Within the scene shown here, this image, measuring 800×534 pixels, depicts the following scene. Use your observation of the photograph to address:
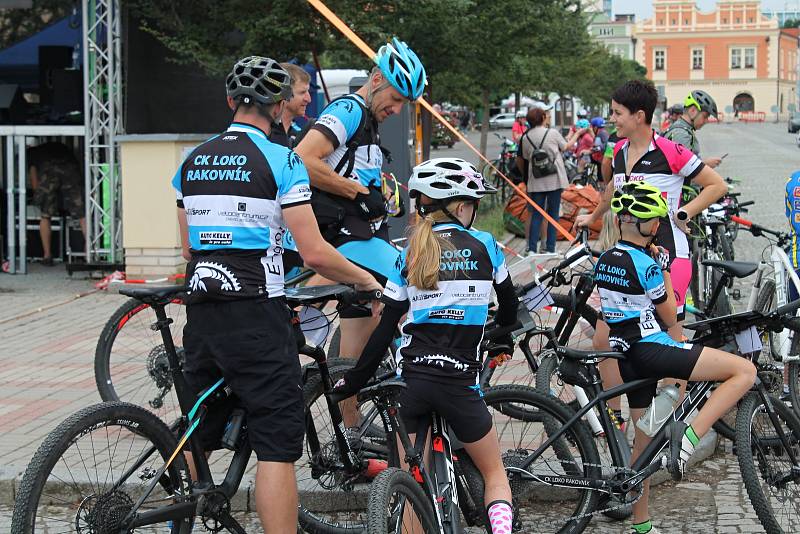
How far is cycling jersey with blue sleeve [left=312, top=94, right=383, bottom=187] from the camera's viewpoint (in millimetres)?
5422

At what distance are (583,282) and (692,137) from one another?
12.0 feet

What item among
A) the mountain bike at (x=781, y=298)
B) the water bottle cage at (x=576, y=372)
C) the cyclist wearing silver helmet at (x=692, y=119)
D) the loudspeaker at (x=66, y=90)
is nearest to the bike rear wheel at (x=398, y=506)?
the water bottle cage at (x=576, y=372)

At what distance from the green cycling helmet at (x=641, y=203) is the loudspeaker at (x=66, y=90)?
1078cm

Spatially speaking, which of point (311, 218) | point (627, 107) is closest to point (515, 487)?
point (311, 218)

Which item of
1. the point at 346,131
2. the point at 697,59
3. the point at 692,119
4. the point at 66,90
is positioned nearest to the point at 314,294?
the point at 346,131

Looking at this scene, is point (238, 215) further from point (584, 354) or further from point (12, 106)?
point (12, 106)

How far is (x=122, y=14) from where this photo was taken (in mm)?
14172

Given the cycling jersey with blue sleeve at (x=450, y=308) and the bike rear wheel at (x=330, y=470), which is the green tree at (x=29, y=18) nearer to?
the bike rear wheel at (x=330, y=470)

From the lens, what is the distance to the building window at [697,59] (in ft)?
497

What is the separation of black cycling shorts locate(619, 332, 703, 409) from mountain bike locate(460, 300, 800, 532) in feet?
0.18

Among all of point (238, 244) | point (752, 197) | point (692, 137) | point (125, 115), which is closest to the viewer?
point (238, 244)

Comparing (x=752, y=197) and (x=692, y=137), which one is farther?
(x=752, y=197)

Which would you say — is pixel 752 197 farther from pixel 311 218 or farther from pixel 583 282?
pixel 311 218

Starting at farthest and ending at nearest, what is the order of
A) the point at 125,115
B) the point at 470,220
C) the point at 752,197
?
the point at 752,197
the point at 125,115
the point at 470,220
